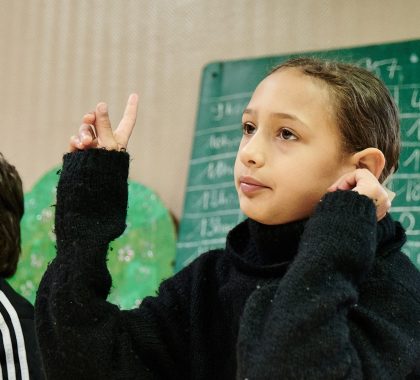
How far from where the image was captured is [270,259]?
1.19 metres

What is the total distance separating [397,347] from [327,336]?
0.43ft

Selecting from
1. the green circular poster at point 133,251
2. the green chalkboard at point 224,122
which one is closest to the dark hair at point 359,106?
the green chalkboard at point 224,122

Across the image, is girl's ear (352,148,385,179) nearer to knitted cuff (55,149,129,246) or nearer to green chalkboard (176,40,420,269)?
knitted cuff (55,149,129,246)

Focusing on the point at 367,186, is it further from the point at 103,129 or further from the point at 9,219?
the point at 9,219

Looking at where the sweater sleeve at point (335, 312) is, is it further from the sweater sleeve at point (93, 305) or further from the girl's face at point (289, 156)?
the sweater sleeve at point (93, 305)

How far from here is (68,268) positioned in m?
1.17

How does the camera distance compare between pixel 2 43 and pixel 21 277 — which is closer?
pixel 21 277

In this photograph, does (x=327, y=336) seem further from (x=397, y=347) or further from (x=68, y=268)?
(x=68, y=268)

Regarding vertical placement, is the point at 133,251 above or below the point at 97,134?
below

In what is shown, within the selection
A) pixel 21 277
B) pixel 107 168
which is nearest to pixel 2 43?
pixel 21 277

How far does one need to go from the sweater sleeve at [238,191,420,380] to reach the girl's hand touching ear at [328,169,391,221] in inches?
1.0

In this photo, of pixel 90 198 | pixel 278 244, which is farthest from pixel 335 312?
pixel 90 198

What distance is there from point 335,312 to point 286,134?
1.04 feet

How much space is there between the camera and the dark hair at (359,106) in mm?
1197
